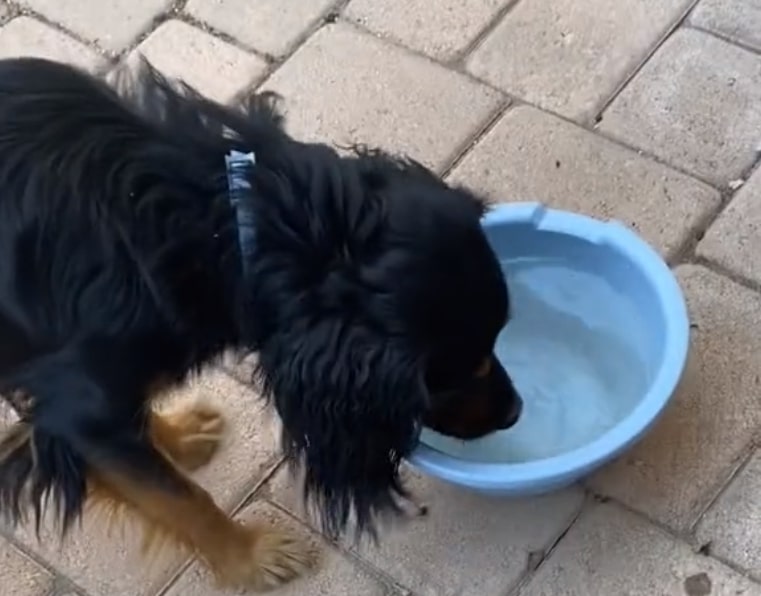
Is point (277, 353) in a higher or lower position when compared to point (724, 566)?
higher

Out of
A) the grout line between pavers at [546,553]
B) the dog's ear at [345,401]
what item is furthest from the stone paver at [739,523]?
the dog's ear at [345,401]

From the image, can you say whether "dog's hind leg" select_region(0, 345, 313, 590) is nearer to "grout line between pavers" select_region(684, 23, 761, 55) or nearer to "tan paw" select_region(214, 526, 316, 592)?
"tan paw" select_region(214, 526, 316, 592)

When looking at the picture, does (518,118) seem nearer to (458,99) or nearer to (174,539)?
(458,99)

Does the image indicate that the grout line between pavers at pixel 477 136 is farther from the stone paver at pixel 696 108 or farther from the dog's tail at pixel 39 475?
the dog's tail at pixel 39 475

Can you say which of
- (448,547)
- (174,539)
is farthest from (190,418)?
(448,547)

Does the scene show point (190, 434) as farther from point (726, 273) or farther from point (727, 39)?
point (727, 39)

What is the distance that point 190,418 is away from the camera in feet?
8.55

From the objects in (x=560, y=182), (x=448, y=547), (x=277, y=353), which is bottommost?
(x=448, y=547)

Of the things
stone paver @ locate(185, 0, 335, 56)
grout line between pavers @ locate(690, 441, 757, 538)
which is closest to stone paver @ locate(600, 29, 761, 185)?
grout line between pavers @ locate(690, 441, 757, 538)

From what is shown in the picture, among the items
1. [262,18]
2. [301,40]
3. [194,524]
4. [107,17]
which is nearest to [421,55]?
[301,40]

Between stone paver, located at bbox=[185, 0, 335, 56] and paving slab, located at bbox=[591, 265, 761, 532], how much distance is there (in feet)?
3.37

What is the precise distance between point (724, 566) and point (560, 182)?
0.82 m

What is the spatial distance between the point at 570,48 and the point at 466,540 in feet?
3.65

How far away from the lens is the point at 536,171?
2.91m
